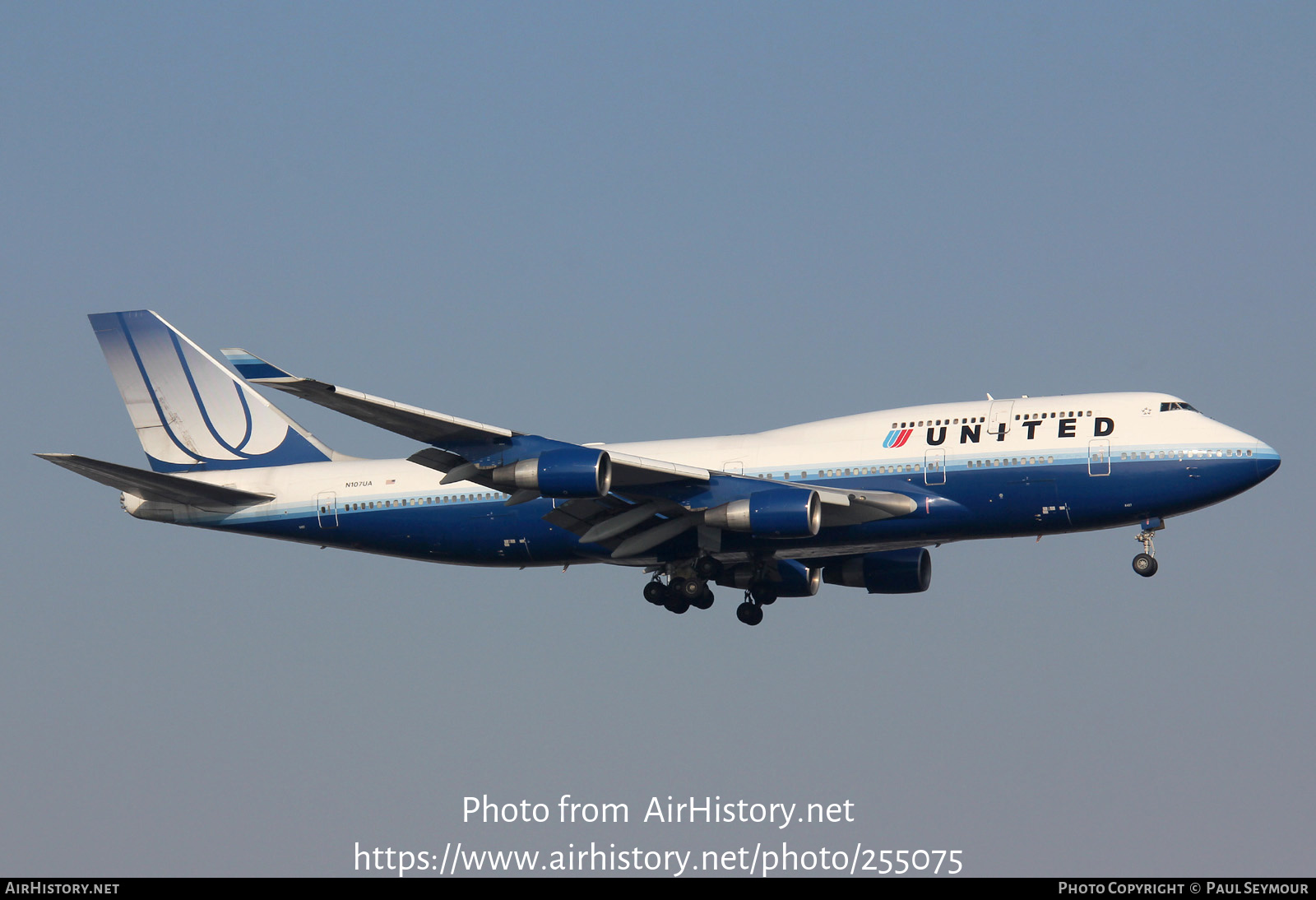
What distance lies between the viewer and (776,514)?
41.1 metres

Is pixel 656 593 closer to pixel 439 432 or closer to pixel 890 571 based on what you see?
pixel 890 571

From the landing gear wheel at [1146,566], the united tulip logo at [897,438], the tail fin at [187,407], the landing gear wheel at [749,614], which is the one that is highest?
the tail fin at [187,407]

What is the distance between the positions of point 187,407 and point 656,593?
54.4 ft

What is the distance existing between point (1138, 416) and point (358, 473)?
22.5m

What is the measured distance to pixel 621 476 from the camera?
42594mm

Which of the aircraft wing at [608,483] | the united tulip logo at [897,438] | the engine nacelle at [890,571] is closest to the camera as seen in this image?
the aircraft wing at [608,483]

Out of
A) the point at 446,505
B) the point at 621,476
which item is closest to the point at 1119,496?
the point at 621,476

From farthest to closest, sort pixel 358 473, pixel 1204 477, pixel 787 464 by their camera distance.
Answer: pixel 358 473, pixel 787 464, pixel 1204 477

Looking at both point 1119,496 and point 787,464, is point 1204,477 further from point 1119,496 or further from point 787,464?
point 787,464

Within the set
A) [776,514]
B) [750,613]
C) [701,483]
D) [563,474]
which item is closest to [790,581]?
[750,613]

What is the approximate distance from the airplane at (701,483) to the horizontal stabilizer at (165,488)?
80 millimetres

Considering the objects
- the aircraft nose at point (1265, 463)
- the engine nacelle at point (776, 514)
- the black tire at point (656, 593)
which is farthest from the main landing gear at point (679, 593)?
the aircraft nose at point (1265, 463)

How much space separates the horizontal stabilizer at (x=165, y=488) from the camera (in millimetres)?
44125

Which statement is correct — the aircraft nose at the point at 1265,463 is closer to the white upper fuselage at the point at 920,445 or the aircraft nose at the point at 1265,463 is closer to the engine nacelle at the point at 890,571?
the white upper fuselage at the point at 920,445
